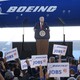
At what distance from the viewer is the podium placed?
1247cm

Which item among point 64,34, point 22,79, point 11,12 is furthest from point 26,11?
point 22,79

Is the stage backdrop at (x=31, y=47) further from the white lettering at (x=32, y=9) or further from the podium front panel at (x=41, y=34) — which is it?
the white lettering at (x=32, y=9)

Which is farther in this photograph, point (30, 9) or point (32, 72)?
point (30, 9)

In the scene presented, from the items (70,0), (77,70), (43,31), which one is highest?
(70,0)

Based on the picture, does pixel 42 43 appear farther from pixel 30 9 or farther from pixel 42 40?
pixel 30 9

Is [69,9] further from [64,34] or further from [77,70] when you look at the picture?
[77,70]

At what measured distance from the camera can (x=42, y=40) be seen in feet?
41.2

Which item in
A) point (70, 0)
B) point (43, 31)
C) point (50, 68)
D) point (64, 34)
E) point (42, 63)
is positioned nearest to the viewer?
point (50, 68)

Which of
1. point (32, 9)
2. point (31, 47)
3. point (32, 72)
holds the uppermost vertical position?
point (32, 9)

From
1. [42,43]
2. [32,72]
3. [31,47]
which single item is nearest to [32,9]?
[31,47]

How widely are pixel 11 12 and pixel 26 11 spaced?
71cm

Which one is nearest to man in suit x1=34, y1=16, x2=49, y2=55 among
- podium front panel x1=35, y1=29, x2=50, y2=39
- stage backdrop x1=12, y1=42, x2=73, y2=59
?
podium front panel x1=35, y1=29, x2=50, y2=39

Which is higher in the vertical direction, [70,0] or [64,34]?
[70,0]

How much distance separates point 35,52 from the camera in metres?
13.4
